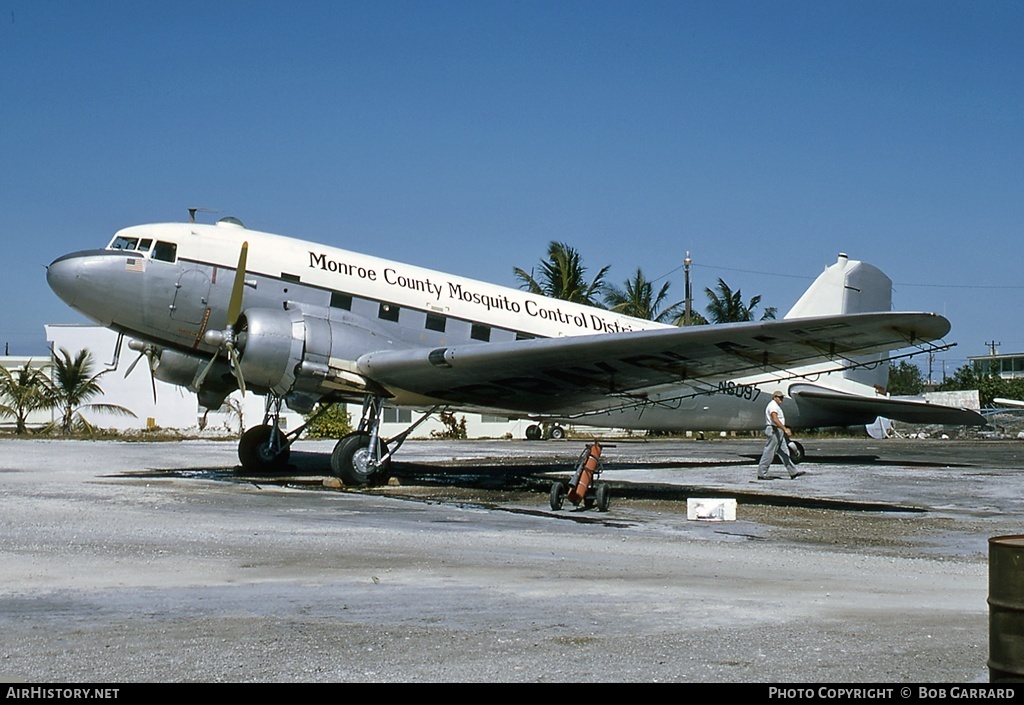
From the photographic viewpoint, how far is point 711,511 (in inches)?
460

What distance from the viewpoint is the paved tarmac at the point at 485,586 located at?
484cm

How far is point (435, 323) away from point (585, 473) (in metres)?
5.41

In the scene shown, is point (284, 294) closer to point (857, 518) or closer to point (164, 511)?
point (164, 511)

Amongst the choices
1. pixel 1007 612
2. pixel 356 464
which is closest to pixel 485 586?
pixel 1007 612

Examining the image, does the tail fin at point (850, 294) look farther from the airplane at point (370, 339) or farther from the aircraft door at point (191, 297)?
the aircraft door at point (191, 297)

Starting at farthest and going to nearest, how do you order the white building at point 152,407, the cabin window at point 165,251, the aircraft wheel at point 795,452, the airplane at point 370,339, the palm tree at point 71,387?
the white building at point 152,407, the palm tree at point 71,387, the aircraft wheel at point 795,452, the cabin window at point 165,251, the airplane at point 370,339

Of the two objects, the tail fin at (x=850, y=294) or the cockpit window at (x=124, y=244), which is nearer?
the cockpit window at (x=124, y=244)

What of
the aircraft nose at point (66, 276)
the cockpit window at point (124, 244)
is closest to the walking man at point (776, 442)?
the cockpit window at point (124, 244)

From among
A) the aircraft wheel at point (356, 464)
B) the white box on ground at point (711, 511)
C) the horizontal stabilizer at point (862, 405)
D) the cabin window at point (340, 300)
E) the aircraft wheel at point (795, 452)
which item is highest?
the cabin window at point (340, 300)

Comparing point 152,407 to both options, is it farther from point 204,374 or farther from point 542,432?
point 204,374

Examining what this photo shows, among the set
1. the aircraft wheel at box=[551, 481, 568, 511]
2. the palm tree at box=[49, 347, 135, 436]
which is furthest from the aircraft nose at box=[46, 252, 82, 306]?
the palm tree at box=[49, 347, 135, 436]

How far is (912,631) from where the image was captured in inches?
219

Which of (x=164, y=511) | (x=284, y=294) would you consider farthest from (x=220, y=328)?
(x=164, y=511)

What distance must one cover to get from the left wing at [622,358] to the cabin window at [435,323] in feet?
4.13
